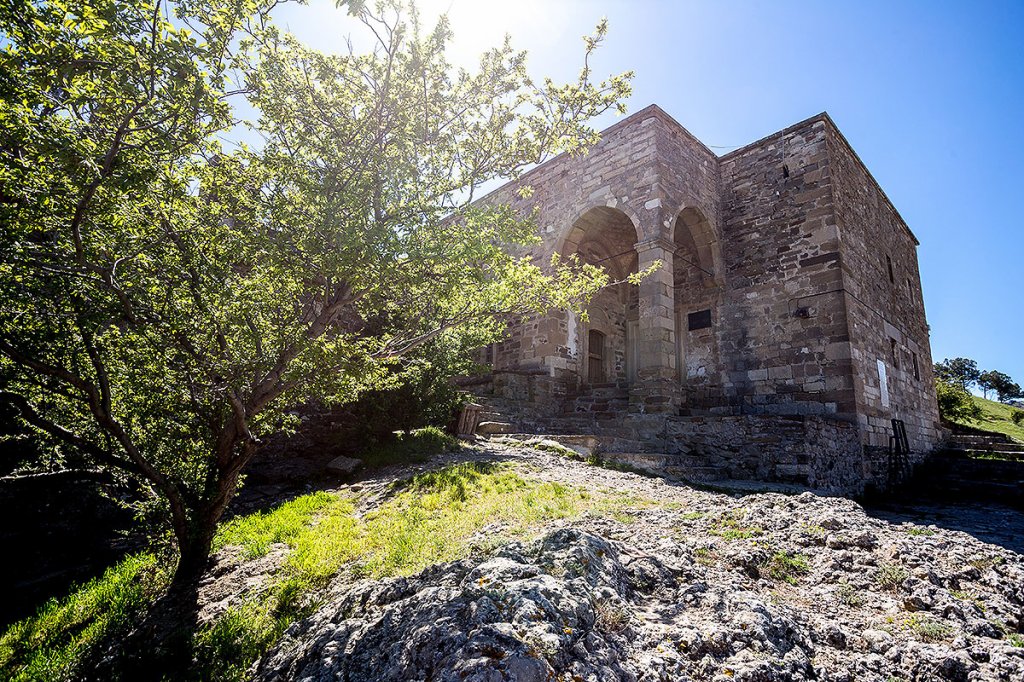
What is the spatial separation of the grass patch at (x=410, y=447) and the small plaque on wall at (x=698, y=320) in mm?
6842

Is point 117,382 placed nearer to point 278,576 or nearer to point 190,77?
point 278,576

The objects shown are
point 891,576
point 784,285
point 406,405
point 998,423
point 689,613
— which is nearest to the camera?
point 689,613

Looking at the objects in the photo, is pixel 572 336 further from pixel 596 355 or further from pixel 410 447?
pixel 410 447

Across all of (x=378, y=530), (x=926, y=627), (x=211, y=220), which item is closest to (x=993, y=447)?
(x=926, y=627)

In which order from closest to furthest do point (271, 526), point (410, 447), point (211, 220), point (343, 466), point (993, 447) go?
point (211, 220) < point (271, 526) < point (343, 466) < point (410, 447) < point (993, 447)

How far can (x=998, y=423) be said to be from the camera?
19.6 meters

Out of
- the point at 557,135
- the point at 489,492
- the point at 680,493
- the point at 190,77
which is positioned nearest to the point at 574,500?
the point at 489,492

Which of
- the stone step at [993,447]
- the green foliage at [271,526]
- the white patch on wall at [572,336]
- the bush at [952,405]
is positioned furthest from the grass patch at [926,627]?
the bush at [952,405]

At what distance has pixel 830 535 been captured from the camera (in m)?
3.24

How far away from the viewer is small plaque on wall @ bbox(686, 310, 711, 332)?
1113cm

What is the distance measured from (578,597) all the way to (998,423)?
88.2 feet

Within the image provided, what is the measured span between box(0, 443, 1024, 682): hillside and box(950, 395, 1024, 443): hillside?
15514mm

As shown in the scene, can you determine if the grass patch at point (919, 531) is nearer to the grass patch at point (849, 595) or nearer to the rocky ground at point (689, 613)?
the rocky ground at point (689, 613)

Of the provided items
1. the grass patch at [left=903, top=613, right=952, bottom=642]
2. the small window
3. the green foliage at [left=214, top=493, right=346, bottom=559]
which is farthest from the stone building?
the grass patch at [left=903, top=613, right=952, bottom=642]
